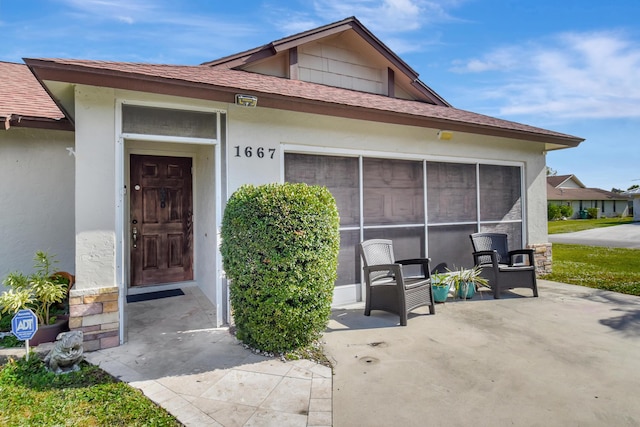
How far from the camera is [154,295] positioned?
5531 millimetres

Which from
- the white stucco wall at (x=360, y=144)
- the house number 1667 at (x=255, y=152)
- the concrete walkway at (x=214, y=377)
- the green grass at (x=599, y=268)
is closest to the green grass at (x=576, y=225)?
the green grass at (x=599, y=268)

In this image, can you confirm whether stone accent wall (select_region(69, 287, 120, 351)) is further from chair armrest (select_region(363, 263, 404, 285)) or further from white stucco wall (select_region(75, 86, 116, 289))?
chair armrest (select_region(363, 263, 404, 285))

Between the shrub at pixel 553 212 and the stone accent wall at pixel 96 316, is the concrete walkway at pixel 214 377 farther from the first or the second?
the shrub at pixel 553 212

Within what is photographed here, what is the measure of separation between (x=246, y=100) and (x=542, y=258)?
22.5 feet

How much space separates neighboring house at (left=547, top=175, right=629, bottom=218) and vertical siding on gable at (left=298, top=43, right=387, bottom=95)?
36.2m

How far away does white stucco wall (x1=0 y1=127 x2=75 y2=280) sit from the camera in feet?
16.0

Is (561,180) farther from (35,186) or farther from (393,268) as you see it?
(35,186)

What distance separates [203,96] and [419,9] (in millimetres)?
5429

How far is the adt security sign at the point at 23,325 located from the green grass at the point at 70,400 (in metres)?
0.28

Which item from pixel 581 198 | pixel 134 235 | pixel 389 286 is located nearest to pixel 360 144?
pixel 389 286

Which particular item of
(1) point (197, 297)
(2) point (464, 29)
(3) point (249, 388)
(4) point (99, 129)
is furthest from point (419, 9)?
(3) point (249, 388)

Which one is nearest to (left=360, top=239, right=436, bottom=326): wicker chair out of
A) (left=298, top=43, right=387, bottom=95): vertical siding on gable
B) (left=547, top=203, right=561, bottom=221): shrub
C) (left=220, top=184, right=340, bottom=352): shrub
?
(left=220, top=184, right=340, bottom=352): shrub

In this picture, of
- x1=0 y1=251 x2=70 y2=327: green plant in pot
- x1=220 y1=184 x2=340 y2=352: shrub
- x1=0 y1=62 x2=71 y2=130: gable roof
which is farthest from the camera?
x1=0 y1=62 x2=71 y2=130: gable roof

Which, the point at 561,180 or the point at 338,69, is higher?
the point at 561,180
